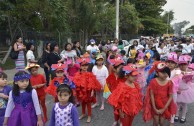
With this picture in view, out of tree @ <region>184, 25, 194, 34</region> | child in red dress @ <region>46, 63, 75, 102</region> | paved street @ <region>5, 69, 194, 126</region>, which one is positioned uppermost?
tree @ <region>184, 25, 194, 34</region>

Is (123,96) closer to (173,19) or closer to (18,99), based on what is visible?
(18,99)

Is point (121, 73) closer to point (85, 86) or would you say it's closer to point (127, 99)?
point (85, 86)

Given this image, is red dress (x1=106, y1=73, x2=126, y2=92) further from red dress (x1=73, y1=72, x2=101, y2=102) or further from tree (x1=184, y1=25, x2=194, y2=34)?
tree (x1=184, y1=25, x2=194, y2=34)

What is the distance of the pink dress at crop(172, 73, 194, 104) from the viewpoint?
653 centimetres

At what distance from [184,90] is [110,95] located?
2021 millimetres

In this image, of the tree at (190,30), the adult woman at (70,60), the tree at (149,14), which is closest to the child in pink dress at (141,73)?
the adult woman at (70,60)

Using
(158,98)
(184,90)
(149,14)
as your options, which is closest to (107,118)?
(184,90)

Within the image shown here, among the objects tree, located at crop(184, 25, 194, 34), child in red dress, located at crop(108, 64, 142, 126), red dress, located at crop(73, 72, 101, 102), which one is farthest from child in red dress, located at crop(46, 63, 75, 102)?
tree, located at crop(184, 25, 194, 34)

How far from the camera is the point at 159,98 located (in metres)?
5.42

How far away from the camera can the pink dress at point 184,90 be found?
653 cm

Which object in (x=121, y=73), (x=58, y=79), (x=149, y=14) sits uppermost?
(x=149, y=14)

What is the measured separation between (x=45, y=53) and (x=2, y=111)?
4485 millimetres

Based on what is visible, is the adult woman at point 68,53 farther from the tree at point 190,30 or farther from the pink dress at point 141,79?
the tree at point 190,30

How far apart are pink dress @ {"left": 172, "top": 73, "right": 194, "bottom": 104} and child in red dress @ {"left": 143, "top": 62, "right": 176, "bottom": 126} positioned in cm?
116
